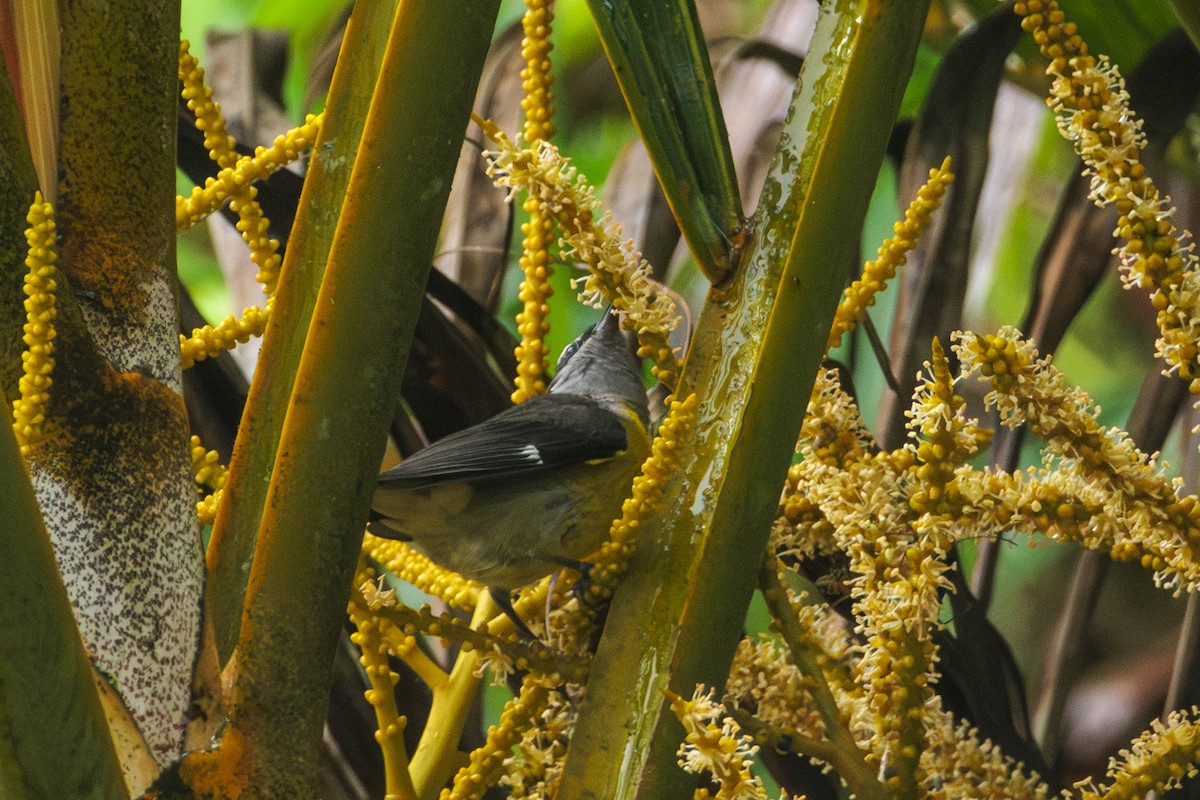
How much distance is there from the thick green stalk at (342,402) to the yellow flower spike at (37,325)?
0.36 ft

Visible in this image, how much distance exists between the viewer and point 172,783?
1.78 ft

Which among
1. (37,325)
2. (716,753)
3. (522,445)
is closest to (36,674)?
(37,325)

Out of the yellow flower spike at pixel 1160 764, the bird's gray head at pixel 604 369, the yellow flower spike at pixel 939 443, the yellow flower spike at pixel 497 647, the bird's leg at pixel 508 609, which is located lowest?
the yellow flower spike at pixel 497 647

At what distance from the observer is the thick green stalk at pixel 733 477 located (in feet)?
2.04

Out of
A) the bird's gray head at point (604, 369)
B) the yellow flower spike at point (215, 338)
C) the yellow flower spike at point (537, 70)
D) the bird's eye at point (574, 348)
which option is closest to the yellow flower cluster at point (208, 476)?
the yellow flower spike at point (215, 338)

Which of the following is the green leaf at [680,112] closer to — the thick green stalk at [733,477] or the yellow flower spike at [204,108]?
the thick green stalk at [733,477]

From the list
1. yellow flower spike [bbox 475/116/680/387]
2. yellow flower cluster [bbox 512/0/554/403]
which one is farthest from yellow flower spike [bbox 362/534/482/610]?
yellow flower spike [bbox 475/116/680/387]

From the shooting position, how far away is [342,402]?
1.79 feet

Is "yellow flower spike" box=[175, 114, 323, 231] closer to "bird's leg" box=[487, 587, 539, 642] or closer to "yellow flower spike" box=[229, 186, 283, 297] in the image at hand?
"yellow flower spike" box=[229, 186, 283, 297]

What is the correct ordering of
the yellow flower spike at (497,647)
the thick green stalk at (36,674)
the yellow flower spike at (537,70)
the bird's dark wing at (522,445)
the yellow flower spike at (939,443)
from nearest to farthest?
the thick green stalk at (36,674), the yellow flower spike at (939,443), the yellow flower spike at (497,647), the yellow flower spike at (537,70), the bird's dark wing at (522,445)

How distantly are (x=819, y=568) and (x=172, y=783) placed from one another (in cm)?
51

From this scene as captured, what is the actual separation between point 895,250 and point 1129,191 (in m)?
0.14

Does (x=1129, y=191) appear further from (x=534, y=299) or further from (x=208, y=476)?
(x=208, y=476)

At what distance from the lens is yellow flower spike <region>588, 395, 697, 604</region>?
Answer: 659mm
